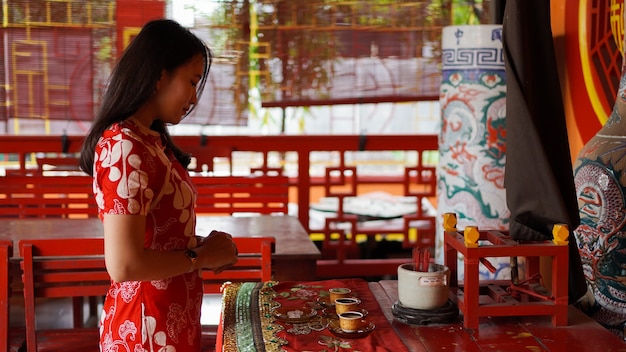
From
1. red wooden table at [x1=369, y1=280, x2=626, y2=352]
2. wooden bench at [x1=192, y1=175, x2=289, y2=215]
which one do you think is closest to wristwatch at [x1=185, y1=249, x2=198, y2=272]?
red wooden table at [x1=369, y1=280, x2=626, y2=352]

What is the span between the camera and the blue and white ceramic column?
3.05 metres

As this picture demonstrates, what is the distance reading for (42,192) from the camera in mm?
4355

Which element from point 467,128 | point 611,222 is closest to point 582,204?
point 611,222

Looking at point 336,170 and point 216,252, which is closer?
point 216,252

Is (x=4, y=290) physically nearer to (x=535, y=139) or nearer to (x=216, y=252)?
(x=216, y=252)

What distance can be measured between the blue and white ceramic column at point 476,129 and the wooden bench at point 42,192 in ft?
7.10

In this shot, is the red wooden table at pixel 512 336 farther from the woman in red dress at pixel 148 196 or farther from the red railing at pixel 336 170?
the red railing at pixel 336 170

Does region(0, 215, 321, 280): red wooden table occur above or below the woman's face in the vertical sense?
below

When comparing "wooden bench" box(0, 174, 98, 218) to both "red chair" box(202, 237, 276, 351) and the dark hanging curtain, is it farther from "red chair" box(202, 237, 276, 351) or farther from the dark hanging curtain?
the dark hanging curtain

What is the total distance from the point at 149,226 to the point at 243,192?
8.74ft

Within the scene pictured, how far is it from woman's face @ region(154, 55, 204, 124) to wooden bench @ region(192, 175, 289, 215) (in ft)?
8.55

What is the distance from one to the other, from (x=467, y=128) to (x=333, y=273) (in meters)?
1.69

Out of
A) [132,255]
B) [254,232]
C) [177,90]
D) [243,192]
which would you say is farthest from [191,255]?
[243,192]

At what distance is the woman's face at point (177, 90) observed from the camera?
64.5 inches
